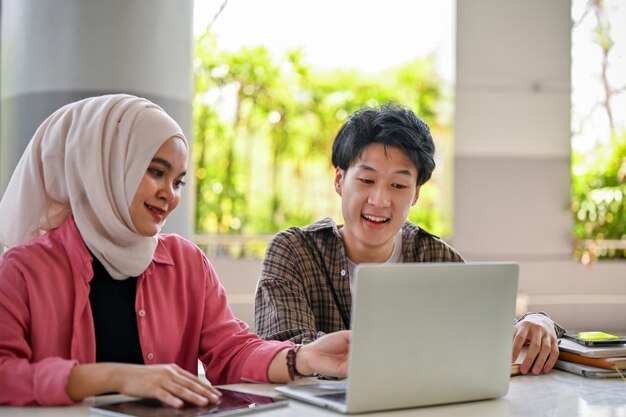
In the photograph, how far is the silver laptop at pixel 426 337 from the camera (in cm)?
165

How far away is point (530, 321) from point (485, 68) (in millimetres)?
3762

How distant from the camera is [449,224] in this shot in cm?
602

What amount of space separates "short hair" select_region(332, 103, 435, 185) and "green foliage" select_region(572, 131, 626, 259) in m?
3.69

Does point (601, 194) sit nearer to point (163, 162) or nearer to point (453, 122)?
point (453, 122)

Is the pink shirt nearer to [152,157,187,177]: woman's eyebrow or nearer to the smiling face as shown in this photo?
[152,157,187,177]: woman's eyebrow

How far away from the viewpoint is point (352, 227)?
2.67m

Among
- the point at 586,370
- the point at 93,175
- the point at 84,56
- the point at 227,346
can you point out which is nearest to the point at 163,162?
the point at 93,175

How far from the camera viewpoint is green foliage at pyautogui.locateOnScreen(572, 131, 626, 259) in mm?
6059

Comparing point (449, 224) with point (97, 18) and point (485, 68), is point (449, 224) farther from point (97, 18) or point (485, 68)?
point (97, 18)

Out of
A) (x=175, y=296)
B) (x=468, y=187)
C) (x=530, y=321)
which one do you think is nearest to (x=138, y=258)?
(x=175, y=296)

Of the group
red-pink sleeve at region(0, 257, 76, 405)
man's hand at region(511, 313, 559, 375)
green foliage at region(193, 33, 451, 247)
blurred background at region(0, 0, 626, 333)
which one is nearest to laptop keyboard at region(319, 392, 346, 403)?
red-pink sleeve at region(0, 257, 76, 405)

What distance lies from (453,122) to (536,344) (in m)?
3.77

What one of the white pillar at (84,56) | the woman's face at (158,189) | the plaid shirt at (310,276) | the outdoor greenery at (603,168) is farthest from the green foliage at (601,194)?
the woman's face at (158,189)

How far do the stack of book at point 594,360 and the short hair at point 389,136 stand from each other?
0.67 meters
